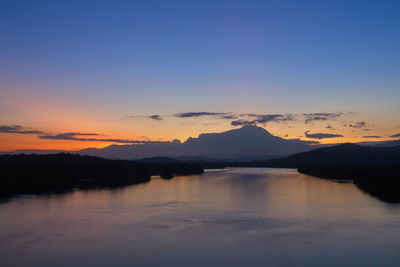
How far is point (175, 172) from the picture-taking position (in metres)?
64.4

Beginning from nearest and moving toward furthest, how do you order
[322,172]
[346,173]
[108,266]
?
[108,266] < [346,173] < [322,172]

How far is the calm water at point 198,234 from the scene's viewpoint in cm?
1012

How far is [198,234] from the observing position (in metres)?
13.0

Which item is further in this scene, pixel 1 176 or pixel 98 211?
pixel 1 176

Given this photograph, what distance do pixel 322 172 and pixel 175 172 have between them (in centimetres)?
2426

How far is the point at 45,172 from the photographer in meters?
34.9

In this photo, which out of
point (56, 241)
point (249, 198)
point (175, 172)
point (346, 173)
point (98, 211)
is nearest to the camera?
point (56, 241)

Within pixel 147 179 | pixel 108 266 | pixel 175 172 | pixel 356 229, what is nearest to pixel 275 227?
pixel 356 229

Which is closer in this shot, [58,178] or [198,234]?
[198,234]

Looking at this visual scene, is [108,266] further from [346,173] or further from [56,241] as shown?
[346,173]

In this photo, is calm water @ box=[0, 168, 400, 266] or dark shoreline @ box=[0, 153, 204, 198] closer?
calm water @ box=[0, 168, 400, 266]

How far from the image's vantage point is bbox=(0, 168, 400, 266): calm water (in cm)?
1012

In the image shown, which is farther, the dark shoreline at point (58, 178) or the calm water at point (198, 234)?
the dark shoreline at point (58, 178)

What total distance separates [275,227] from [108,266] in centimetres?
703
